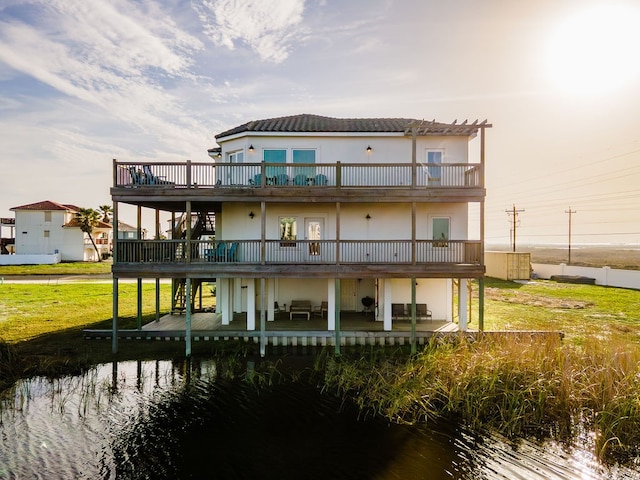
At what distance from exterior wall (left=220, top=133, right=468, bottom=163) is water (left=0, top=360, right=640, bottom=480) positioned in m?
11.0

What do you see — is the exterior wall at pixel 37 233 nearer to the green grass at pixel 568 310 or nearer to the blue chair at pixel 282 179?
the blue chair at pixel 282 179

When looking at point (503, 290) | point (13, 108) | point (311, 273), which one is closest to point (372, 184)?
point (311, 273)

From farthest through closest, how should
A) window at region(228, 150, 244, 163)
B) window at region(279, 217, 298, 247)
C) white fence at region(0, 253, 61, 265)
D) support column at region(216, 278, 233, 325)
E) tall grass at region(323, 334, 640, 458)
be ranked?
white fence at region(0, 253, 61, 265), window at region(228, 150, 244, 163), window at region(279, 217, 298, 247), support column at region(216, 278, 233, 325), tall grass at region(323, 334, 640, 458)

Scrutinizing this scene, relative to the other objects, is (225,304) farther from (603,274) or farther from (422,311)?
(603,274)

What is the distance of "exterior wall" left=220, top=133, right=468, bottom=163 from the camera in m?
17.2

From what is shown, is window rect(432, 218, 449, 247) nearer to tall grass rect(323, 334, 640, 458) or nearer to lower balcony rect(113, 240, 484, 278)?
lower balcony rect(113, 240, 484, 278)

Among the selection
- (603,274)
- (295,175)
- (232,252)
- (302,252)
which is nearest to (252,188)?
(295,175)

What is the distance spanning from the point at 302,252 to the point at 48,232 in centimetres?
5531

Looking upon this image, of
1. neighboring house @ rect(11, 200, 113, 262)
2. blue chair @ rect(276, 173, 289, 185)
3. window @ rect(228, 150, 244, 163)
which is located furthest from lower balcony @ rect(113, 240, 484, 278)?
neighboring house @ rect(11, 200, 113, 262)

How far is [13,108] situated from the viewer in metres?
31.8

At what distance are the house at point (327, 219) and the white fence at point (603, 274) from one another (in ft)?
77.8

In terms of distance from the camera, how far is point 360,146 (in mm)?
17359

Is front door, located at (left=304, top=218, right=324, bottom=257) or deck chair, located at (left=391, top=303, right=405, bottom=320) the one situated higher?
front door, located at (left=304, top=218, right=324, bottom=257)

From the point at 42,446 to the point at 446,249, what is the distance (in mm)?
15088
